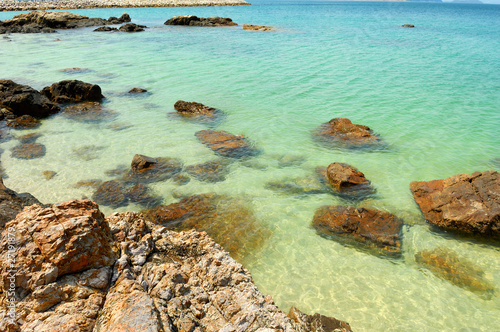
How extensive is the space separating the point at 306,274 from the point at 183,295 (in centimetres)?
304

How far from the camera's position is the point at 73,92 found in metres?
16.4

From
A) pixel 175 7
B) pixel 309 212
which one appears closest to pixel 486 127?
pixel 309 212

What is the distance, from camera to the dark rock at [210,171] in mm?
9586

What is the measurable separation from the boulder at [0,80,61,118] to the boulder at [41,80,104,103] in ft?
4.40

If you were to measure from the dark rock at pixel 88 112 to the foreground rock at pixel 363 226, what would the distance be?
11.3 meters

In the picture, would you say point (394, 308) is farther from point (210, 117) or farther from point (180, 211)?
point (210, 117)

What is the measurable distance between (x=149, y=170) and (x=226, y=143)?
3139 millimetres

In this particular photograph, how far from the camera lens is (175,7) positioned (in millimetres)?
89438

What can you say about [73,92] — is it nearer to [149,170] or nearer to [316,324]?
[149,170]

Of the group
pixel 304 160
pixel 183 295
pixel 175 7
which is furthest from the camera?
pixel 175 7

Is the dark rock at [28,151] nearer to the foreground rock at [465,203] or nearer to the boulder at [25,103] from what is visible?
the boulder at [25,103]

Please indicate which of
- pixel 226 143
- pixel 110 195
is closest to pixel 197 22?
pixel 226 143

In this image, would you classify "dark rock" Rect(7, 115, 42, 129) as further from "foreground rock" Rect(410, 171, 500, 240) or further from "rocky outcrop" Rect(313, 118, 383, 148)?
"foreground rock" Rect(410, 171, 500, 240)

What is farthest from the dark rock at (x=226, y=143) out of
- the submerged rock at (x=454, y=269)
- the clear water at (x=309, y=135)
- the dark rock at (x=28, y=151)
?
the submerged rock at (x=454, y=269)
